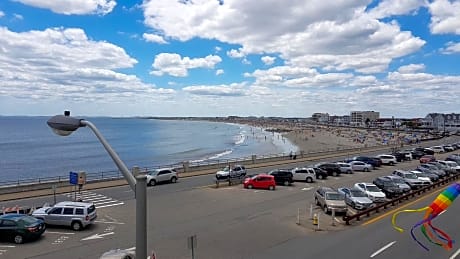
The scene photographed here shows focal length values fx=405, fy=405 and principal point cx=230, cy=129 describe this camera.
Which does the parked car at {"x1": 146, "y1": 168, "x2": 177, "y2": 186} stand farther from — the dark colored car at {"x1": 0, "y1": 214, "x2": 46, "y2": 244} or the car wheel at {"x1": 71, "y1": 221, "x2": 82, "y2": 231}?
the dark colored car at {"x1": 0, "y1": 214, "x2": 46, "y2": 244}

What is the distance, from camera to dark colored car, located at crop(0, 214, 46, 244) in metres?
18.2

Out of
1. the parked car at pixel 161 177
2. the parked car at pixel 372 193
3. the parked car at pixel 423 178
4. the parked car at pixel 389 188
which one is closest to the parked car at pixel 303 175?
the parked car at pixel 389 188

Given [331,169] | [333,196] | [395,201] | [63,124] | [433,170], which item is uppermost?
[63,124]

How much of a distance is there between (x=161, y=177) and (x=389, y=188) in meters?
19.2

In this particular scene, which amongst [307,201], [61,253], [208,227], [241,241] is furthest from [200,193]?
[61,253]

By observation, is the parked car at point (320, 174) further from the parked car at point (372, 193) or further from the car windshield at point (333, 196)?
the car windshield at point (333, 196)

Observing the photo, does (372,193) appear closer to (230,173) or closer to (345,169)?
(230,173)

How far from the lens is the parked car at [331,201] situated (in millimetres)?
23781

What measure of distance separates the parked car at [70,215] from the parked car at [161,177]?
48.8 feet

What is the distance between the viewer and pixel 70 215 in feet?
67.8

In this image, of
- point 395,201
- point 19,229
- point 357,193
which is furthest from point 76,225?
point 395,201

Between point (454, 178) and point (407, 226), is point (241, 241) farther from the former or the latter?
point (454, 178)

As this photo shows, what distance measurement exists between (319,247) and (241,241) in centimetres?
345

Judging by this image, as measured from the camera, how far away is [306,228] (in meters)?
20.8
